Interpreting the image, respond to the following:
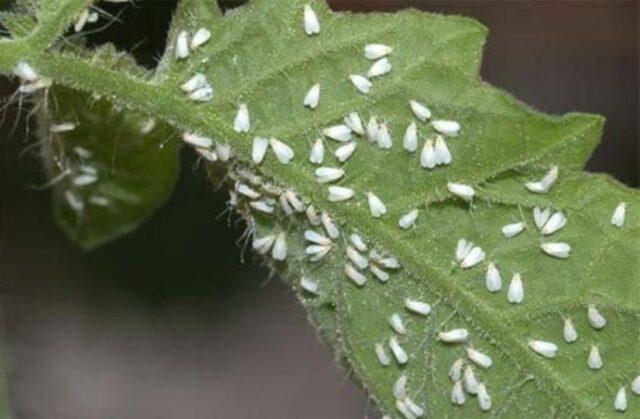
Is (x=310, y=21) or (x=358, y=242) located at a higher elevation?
(x=310, y=21)

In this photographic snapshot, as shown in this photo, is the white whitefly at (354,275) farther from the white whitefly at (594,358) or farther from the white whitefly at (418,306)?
the white whitefly at (594,358)

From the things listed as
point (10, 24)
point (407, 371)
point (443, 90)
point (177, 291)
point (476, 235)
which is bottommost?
point (177, 291)

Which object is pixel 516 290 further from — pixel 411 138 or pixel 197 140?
pixel 197 140

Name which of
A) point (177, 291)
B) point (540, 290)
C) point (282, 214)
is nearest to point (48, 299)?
point (177, 291)

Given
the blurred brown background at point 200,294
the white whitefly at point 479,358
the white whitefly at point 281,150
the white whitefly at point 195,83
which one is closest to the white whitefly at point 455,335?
the white whitefly at point 479,358

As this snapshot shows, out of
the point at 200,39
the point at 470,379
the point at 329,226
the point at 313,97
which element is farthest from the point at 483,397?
the point at 200,39

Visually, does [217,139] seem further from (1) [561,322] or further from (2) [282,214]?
(1) [561,322]

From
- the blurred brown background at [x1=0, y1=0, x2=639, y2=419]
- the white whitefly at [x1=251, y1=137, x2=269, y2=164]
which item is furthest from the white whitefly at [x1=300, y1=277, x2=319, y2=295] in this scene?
the blurred brown background at [x1=0, y1=0, x2=639, y2=419]
